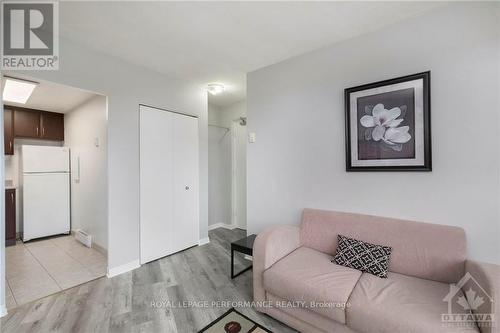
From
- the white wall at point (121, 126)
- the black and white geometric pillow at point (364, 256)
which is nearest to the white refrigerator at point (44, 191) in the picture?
the white wall at point (121, 126)

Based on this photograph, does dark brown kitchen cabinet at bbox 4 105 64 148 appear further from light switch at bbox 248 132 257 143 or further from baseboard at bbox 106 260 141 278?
light switch at bbox 248 132 257 143

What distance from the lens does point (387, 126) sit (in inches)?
75.2

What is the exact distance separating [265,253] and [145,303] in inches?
47.5

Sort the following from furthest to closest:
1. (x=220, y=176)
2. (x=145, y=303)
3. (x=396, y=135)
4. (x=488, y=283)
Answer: (x=220, y=176) → (x=145, y=303) → (x=396, y=135) → (x=488, y=283)

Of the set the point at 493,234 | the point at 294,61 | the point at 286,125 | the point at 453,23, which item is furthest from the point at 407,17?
the point at 493,234

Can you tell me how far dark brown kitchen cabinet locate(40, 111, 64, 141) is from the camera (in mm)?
3865

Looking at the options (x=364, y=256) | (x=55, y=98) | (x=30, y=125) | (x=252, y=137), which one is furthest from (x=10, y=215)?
(x=364, y=256)

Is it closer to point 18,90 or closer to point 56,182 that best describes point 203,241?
point 56,182

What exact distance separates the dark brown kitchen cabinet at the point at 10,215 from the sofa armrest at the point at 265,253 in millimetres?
3892

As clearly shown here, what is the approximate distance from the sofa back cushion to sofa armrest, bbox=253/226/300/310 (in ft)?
1.20

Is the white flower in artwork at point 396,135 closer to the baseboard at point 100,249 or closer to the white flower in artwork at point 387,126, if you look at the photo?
the white flower in artwork at point 387,126

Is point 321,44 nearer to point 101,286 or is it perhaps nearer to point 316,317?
point 316,317

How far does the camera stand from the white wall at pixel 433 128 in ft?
5.18

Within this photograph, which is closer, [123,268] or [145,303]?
[145,303]
